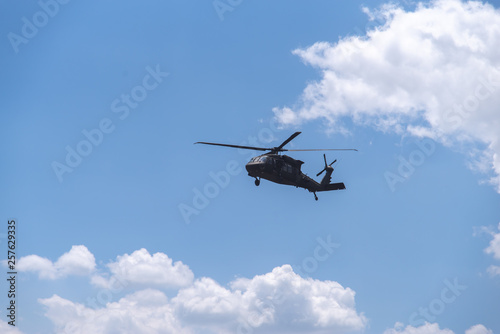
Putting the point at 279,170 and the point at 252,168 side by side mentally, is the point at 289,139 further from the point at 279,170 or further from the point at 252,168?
the point at 252,168

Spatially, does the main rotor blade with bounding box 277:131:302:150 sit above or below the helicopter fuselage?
above

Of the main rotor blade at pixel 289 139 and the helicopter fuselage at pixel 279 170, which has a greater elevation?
the main rotor blade at pixel 289 139

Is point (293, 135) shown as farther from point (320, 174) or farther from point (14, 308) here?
point (14, 308)

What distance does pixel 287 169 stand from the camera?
64875 mm

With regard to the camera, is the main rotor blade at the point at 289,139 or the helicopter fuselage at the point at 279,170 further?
the helicopter fuselage at the point at 279,170

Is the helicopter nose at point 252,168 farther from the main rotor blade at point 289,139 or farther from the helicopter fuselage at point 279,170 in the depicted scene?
the main rotor blade at point 289,139

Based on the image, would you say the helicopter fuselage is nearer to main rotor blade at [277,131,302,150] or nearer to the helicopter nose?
the helicopter nose

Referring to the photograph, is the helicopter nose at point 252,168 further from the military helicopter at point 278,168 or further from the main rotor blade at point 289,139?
the main rotor blade at point 289,139

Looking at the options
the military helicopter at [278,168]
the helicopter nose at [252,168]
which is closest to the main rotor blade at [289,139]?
the military helicopter at [278,168]

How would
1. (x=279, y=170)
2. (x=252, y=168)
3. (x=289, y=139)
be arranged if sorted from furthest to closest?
(x=279, y=170) < (x=289, y=139) < (x=252, y=168)

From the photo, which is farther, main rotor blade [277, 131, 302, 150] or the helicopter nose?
the helicopter nose

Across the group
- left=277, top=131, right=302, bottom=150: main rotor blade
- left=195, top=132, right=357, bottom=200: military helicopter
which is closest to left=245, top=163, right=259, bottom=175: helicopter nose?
left=195, top=132, right=357, bottom=200: military helicopter

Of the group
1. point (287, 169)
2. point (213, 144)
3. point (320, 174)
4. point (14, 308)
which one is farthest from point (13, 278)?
point (320, 174)

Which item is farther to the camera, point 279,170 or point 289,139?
point 279,170
